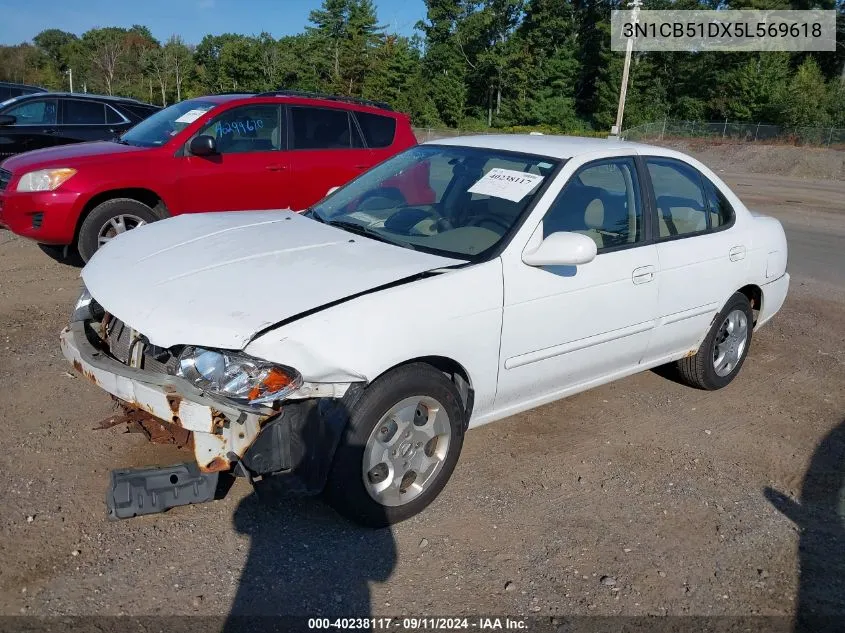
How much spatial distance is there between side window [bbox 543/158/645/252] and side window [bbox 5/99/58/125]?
8980mm

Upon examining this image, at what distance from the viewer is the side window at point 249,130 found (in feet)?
24.6

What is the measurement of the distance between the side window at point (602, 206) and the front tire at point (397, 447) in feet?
3.73

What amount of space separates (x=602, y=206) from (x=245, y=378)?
2343 mm

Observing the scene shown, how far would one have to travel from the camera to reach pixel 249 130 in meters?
7.67

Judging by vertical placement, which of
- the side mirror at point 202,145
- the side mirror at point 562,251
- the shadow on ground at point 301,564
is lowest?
the shadow on ground at point 301,564

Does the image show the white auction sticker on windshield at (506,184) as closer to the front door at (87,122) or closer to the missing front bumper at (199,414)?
the missing front bumper at (199,414)

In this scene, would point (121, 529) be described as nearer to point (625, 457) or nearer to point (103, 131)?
point (625, 457)

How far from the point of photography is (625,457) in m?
4.22

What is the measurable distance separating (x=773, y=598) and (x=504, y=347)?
1578mm

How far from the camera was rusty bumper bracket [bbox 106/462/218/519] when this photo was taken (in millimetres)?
3090

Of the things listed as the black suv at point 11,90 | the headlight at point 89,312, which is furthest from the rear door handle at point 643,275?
the black suv at point 11,90

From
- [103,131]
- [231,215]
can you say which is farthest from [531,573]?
[103,131]

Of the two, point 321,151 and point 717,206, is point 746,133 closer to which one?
point 321,151

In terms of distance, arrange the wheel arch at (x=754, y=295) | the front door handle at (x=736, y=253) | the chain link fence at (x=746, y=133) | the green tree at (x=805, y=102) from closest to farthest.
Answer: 1. the front door handle at (x=736, y=253)
2. the wheel arch at (x=754, y=295)
3. the chain link fence at (x=746, y=133)
4. the green tree at (x=805, y=102)
